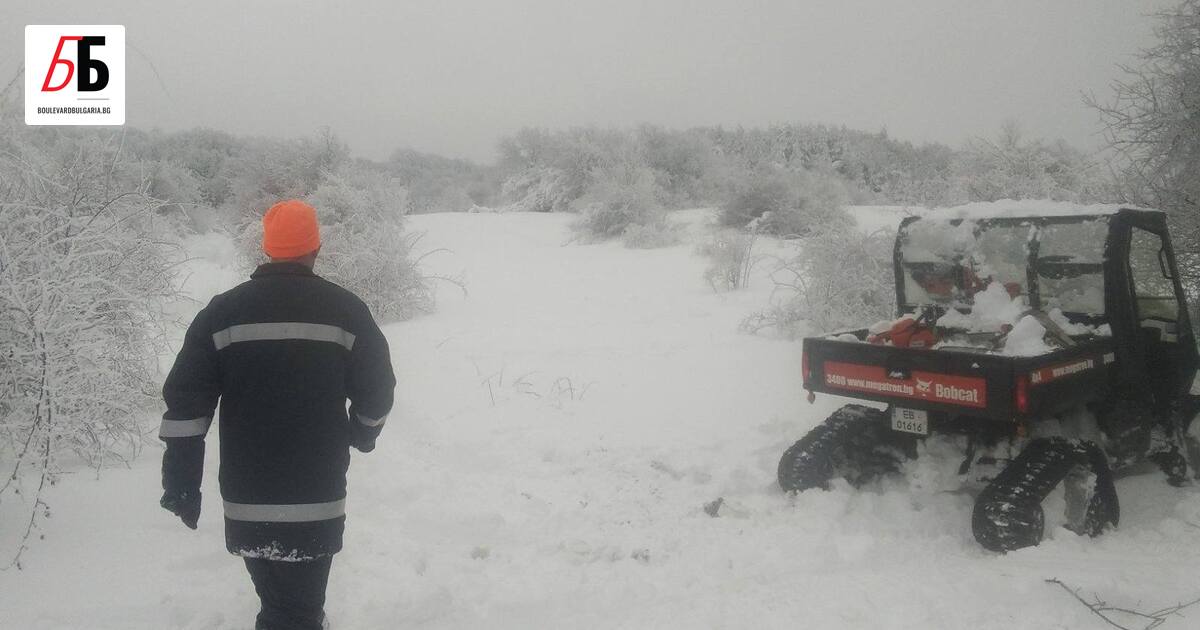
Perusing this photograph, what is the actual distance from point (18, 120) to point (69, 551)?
3.57m

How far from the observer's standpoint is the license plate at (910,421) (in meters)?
4.80

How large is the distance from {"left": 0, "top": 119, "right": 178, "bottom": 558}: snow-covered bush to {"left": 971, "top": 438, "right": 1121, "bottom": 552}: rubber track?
4.80 meters

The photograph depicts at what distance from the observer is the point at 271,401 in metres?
2.86

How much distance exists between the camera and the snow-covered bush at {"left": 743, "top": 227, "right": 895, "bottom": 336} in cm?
1022

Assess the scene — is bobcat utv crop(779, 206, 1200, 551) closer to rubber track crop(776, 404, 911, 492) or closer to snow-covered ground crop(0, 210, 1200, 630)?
rubber track crop(776, 404, 911, 492)

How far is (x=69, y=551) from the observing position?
4152mm

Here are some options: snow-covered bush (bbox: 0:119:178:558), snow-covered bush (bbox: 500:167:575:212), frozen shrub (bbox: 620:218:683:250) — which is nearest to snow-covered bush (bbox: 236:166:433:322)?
frozen shrub (bbox: 620:218:683:250)

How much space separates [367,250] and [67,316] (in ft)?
30.3

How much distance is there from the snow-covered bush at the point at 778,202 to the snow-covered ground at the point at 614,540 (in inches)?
529

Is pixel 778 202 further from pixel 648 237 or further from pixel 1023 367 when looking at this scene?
pixel 1023 367

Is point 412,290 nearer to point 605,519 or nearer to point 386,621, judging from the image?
point 605,519

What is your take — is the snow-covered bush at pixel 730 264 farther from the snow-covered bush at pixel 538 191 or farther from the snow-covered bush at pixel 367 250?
the snow-covered bush at pixel 538 191

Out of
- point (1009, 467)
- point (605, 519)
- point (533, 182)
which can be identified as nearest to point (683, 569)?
point (605, 519)

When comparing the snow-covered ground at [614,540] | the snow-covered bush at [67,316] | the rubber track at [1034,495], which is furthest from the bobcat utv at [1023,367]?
the snow-covered bush at [67,316]
